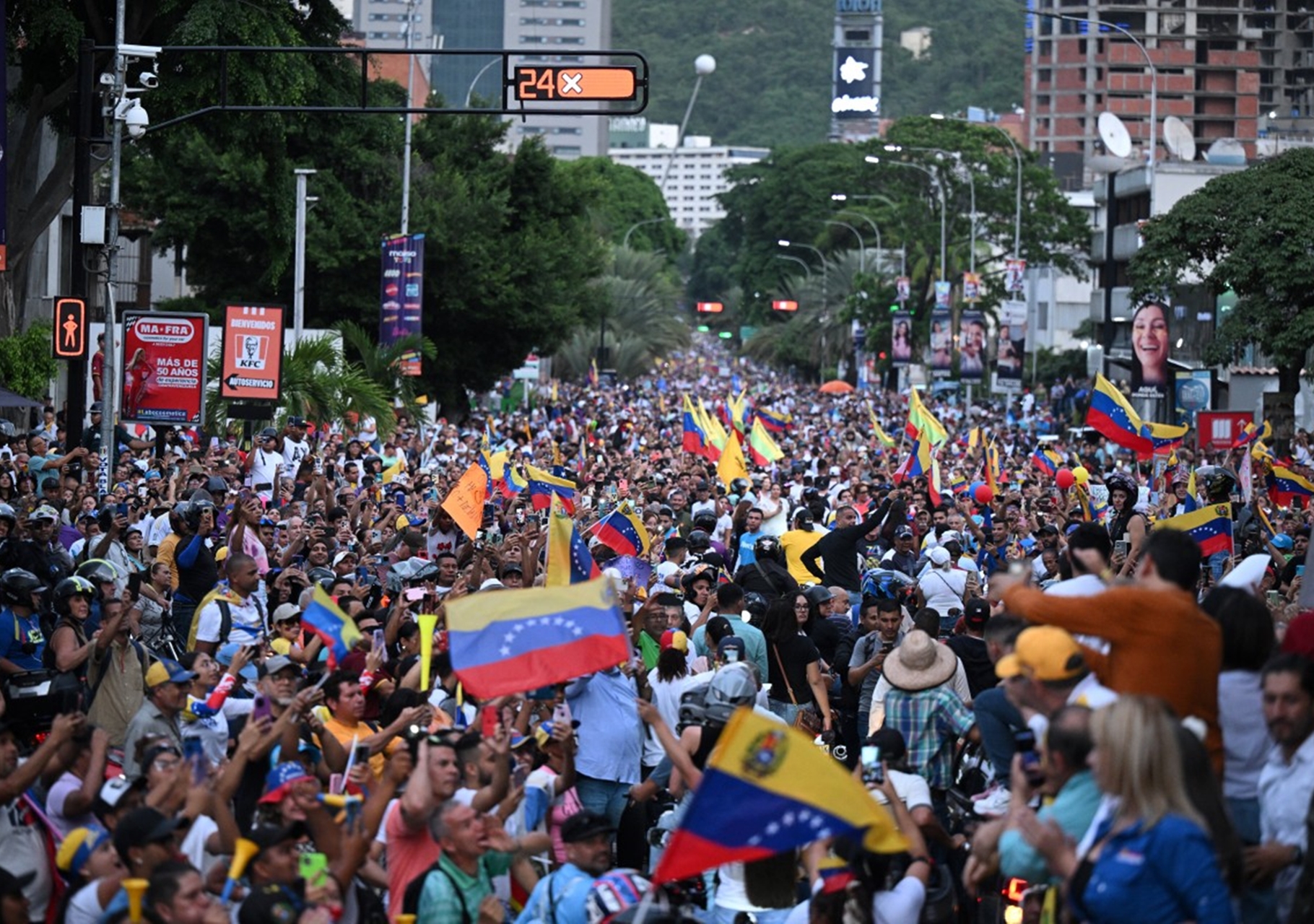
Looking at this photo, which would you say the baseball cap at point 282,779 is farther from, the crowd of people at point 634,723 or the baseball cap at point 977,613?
the baseball cap at point 977,613

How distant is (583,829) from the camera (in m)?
7.54

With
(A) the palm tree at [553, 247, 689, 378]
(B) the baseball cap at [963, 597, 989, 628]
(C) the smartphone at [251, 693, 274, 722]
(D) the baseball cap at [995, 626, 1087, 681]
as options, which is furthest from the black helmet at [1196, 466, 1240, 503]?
(A) the palm tree at [553, 247, 689, 378]

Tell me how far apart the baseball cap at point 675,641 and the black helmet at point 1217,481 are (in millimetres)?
8131

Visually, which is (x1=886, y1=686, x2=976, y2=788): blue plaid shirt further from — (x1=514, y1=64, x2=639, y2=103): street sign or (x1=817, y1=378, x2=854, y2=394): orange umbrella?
(x1=817, y1=378, x2=854, y2=394): orange umbrella

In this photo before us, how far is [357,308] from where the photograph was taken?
48.2 meters

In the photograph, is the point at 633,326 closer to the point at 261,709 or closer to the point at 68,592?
the point at 68,592

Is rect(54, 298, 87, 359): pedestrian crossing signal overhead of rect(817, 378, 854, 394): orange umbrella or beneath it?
beneath

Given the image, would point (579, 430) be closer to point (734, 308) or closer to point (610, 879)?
point (610, 879)

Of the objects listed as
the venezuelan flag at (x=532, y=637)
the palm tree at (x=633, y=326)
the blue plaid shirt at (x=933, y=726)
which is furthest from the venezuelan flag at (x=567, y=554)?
the palm tree at (x=633, y=326)

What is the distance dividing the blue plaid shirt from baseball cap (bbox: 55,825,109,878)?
3689 millimetres

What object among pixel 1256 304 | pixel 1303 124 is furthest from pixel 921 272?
pixel 1303 124

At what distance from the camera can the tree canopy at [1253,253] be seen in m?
38.8

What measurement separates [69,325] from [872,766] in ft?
44.7

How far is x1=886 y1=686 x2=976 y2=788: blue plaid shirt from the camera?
9.91 meters
